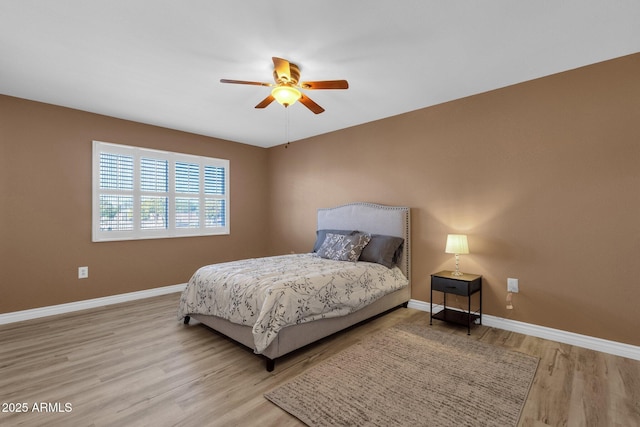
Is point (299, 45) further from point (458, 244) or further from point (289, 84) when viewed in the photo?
point (458, 244)

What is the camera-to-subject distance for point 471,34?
225cm

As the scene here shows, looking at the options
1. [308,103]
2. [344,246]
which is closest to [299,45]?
[308,103]

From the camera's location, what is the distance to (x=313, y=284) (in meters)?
2.71

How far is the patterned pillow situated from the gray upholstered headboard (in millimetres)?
258

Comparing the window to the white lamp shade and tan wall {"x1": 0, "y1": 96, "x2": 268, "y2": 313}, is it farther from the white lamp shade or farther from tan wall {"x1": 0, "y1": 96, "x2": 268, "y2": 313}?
the white lamp shade

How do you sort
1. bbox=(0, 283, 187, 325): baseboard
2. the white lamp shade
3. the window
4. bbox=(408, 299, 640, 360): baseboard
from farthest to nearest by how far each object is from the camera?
the window → bbox=(0, 283, 187, 325): baseboard → the white lamp shade → bbox=(408, 299, 640, 360): baseboard

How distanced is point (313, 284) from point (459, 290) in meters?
1.52

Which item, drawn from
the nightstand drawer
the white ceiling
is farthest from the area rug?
the white ceiling

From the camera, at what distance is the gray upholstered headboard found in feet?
12.6

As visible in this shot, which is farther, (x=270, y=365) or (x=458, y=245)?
(x=458, y=245)

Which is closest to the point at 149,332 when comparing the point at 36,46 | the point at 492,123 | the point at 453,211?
the point at 36,46

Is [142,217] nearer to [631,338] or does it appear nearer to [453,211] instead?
[453,211]

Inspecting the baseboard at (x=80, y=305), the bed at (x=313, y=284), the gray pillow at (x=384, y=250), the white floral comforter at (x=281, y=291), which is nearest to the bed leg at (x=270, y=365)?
the bed at (x=313, y=284)

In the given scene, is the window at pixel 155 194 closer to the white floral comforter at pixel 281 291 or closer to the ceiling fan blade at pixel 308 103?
the white floral comforter at pixel 281 291
